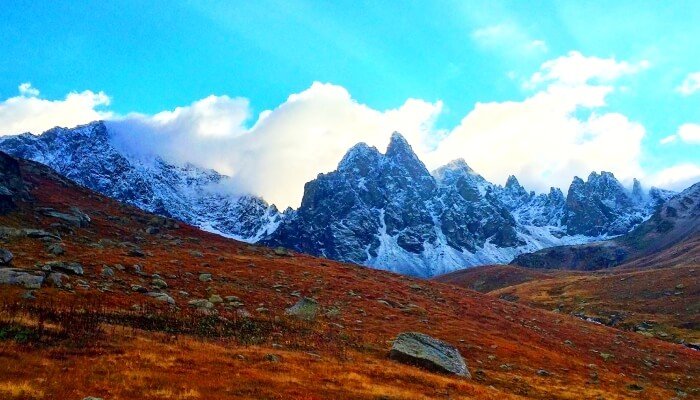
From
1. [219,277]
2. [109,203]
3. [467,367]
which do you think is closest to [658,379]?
[467,367]

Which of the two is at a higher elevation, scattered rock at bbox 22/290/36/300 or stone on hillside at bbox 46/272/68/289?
stone on hillside at bbox 46/272/68/289

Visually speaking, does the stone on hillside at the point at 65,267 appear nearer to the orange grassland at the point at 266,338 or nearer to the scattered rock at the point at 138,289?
the orange grassland at the point at 266,338

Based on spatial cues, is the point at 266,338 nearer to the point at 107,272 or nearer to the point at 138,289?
the point at 138,289

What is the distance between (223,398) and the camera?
19.8 metres

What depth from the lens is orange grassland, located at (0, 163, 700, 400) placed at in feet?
71.9

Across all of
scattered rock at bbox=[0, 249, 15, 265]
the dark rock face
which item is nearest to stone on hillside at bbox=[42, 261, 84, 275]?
scattered rock at bbox=[0, 249, 15, 265]

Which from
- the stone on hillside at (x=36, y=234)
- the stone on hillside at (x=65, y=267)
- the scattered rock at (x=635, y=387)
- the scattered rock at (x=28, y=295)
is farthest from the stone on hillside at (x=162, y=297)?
the scattered rock at (x=635, y=387)

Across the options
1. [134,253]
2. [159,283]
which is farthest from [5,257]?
[134,253]

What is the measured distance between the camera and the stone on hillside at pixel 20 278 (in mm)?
32134

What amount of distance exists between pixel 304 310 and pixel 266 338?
9.01 metres

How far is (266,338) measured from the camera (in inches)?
1405

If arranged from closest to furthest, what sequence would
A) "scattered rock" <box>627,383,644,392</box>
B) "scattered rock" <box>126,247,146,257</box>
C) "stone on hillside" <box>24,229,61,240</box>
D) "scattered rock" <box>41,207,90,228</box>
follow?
"scattered rock" <box>627,383,644,392</box> < "stone on hillside" <box>24,229,61,240</box> < "scattered rock" <box>126,247,146,257</box> < "scattered rock" <box>41,207,90,228</box>

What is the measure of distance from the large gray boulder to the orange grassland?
1227 mm

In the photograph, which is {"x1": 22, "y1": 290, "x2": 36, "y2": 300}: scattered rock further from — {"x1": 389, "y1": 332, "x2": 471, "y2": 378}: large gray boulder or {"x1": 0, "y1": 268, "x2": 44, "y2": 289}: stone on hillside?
{"x1": 389, "y1": 332, "x2": 471, "y2": 378}: large gray boulder
